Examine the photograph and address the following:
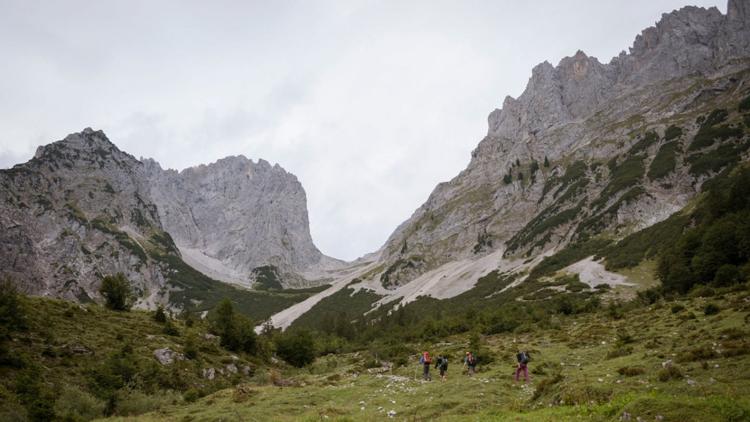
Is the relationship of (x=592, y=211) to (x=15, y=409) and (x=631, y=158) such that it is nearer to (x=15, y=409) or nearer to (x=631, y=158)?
(x=631, y=158)

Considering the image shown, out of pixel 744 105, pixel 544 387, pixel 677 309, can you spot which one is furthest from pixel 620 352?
pixel 744 105

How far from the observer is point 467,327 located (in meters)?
79.8

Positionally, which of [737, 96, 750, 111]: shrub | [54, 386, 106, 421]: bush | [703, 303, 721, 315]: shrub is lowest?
[703, 303, 721, 315]: shrub

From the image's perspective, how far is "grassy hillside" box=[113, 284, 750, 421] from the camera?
44.7 feet

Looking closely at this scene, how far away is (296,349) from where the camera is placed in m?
64.9

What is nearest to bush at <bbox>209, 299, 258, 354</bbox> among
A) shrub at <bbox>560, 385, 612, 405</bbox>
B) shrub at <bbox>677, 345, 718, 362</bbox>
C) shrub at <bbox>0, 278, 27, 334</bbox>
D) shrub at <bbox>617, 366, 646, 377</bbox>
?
shrub at <bbox>0, 278, 27, 334</bbox>

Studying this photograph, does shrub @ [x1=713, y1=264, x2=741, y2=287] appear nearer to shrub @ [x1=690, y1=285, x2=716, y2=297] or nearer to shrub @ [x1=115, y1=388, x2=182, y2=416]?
shrub @ [x1=690, y1=285, x2=716, y2=297]

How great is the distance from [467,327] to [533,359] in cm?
4546

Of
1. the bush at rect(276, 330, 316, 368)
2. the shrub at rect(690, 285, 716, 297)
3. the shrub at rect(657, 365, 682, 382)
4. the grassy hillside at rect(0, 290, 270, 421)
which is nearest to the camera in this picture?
the shrub at rect(657, 365, 682, 382)

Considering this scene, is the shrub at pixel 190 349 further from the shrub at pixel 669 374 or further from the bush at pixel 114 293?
the shrub at pixel 669 374

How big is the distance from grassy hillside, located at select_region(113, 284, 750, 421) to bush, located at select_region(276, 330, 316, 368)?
2397 cm

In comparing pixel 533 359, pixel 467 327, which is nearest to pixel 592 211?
pixel 467 327

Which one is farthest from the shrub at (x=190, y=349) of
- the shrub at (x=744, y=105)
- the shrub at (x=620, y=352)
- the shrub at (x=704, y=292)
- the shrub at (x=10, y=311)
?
the shrub at (x=744, y=105)

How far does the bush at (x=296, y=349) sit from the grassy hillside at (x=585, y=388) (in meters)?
24.0
